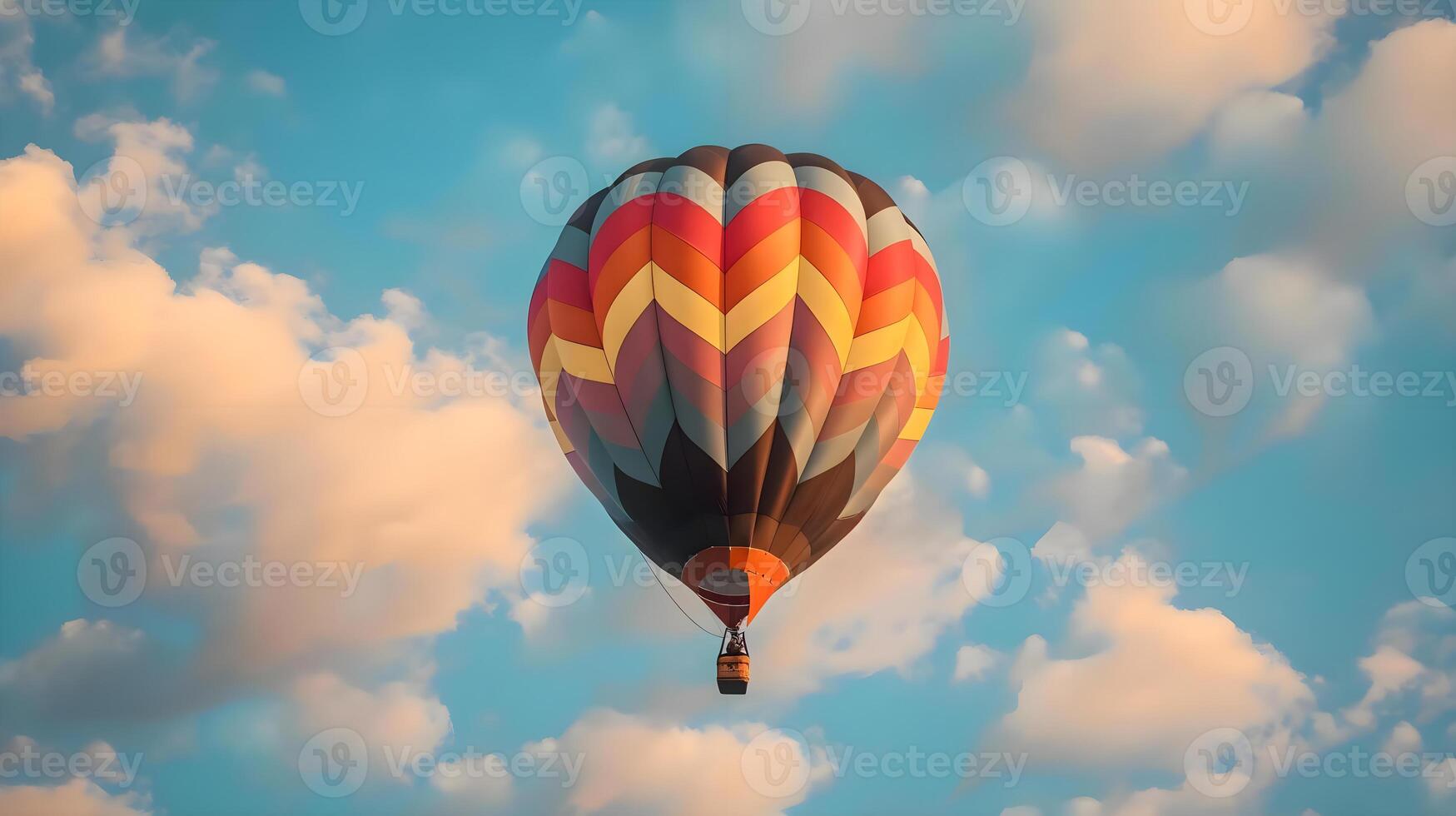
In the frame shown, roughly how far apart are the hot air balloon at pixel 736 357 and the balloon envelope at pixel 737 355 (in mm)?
31

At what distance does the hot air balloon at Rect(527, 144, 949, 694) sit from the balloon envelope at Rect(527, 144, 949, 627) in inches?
1.2

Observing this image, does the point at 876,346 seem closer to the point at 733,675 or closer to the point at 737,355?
the point at 737,355

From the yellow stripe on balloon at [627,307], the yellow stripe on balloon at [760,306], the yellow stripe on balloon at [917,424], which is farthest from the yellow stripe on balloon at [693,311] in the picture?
the yellow stripe on balloon at [917,424]

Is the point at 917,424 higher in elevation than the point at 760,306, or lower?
lower

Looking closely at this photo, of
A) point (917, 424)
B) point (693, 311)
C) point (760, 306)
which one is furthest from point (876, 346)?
point (693, 311)

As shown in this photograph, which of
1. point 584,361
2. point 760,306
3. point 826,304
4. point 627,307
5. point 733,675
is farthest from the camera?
point 584,361

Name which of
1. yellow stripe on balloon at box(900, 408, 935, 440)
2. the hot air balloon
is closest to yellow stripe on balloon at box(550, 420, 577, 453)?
the hot air balloon

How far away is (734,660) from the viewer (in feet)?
78.1

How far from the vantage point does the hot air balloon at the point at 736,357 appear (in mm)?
23828

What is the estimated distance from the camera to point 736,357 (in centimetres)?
2389

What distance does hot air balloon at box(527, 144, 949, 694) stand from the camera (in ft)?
78.2

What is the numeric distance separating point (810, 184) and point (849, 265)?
1.69 metres

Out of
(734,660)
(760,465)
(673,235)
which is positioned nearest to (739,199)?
(673,235)

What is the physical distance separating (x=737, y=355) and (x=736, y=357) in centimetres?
5
